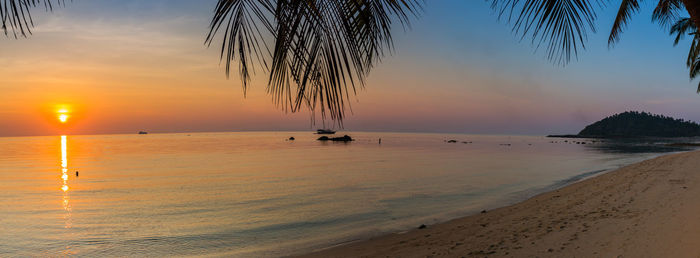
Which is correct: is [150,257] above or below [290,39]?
below

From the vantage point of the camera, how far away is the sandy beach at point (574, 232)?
696cm

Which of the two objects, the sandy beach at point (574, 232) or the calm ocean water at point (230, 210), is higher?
the sandy beach at point (574, 232)

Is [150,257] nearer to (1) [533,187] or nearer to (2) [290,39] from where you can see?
(2) [290,39]

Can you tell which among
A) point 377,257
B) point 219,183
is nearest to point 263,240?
point 377,257

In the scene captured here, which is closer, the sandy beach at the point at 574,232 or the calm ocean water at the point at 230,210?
the sandy beach at the point at 574,232

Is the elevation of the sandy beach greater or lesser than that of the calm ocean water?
greater

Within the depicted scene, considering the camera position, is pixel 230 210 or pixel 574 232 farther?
pixel 230 210

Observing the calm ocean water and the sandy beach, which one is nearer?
the sandy beach

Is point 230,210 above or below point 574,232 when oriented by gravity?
below

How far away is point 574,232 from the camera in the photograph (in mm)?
8508

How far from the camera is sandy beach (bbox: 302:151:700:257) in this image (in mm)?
6965

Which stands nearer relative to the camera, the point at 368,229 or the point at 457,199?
the point at 368,229

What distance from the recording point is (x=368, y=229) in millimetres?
13344

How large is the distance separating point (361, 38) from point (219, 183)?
95.7ft
